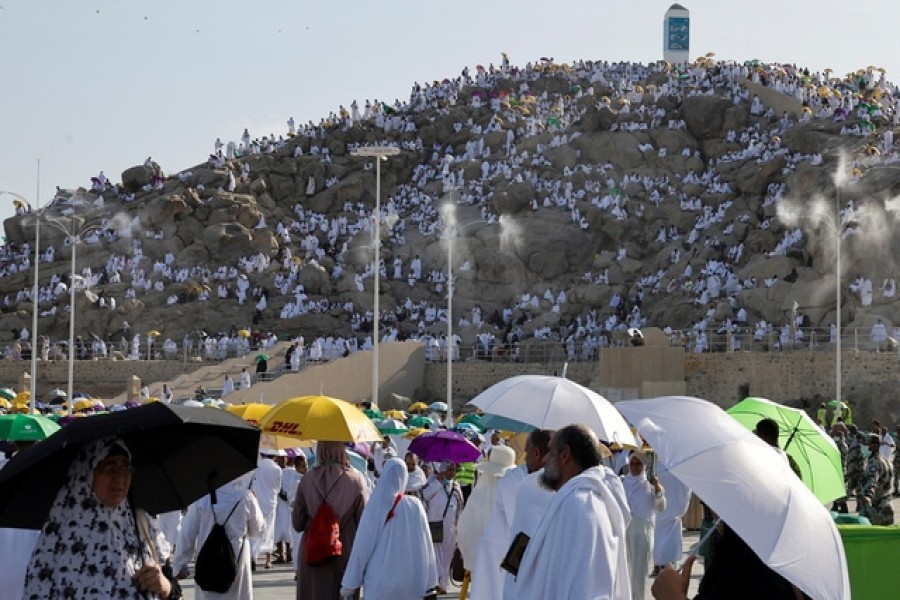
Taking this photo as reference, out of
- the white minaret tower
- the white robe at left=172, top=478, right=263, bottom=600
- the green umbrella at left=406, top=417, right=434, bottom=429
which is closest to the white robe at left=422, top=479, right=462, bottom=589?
the white robe at left=172, top=478, right=263, bottom=600

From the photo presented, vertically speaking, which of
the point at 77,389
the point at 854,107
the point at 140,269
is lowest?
the point at 77,389

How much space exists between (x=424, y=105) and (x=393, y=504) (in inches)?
2912

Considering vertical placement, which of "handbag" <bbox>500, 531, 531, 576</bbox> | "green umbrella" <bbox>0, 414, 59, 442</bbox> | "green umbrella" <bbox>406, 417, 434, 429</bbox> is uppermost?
"green umbrella" <bbox>0, 414, 59, 442</bbox>

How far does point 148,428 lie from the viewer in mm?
5688

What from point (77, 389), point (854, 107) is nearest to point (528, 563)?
point (77, 389)

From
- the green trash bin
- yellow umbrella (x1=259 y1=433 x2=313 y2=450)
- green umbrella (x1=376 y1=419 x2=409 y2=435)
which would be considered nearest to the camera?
the green trash bin

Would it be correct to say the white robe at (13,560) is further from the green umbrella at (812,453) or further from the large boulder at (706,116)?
the large boulder at (706,116)

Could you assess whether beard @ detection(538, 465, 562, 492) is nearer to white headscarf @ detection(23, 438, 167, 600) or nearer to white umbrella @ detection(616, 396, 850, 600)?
white umbrella @ detection(616, 396, 850, 600)

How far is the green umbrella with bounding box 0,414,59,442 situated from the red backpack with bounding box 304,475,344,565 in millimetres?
2257

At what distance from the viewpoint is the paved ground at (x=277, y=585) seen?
14133mm

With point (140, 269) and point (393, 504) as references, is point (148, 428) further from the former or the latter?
point (140, 269)

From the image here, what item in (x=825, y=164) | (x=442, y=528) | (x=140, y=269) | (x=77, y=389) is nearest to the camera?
(x=442, y=528)

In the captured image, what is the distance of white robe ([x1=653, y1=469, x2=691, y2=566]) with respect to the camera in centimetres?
1424

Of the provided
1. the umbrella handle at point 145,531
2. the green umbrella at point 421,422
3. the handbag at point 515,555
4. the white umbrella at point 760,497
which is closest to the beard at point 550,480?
the handbag at point 515,555
